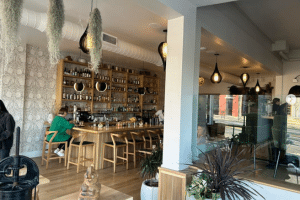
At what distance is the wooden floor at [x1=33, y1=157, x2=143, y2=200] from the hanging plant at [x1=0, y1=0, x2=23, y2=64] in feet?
8.99

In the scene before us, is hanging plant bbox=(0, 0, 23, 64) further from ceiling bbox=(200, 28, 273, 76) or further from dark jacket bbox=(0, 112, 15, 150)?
ceiling bbox=(200, 28, 273, 76)

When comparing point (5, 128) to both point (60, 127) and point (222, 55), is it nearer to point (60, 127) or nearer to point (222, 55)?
point (60, 127)

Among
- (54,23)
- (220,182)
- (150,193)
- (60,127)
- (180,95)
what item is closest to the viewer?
(54,23)

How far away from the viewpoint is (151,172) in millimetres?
3643

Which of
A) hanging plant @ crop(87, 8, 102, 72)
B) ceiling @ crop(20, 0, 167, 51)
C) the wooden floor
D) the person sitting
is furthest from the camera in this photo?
the person sitting

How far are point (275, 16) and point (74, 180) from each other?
526 cm

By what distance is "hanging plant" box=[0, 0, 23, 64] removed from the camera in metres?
1.76

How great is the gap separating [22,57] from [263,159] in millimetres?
5970

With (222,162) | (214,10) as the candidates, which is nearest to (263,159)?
(222,162)

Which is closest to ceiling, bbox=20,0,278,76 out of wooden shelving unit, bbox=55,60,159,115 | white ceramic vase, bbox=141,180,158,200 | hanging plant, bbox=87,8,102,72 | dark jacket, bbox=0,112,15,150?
wooden shelving unit, bbox=55,60,159,115

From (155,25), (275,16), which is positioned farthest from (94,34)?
(275,16)

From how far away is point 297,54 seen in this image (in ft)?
23.6

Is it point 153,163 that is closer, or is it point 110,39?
point 153,163

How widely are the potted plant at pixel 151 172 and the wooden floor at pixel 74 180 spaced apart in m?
0.50
